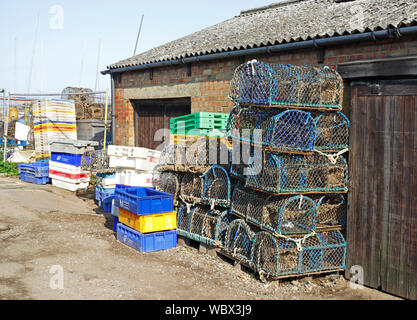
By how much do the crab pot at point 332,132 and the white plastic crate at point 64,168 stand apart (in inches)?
325

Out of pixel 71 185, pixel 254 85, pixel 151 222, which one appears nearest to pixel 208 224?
pixel 151 222

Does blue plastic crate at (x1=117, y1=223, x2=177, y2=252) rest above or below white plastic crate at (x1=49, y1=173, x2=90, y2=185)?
below

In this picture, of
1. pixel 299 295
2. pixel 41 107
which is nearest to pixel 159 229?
pixel 299 295

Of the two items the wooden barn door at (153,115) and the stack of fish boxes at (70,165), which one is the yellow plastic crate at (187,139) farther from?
the stack of fish boxes at (70,165)

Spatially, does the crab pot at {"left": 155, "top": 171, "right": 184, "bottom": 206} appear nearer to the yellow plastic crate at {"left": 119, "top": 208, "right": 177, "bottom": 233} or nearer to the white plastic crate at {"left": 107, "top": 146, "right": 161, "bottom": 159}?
the yellow plastic crate at {"left": 119, "top": 208, "right": 177, "bottom": 233}

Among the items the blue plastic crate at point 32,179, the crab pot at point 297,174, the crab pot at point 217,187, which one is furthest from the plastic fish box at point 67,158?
the crab pot at point 297,174

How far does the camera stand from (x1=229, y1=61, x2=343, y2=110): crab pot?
6043 millimetres

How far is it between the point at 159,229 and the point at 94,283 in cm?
189

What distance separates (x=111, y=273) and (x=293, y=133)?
11.0 feet

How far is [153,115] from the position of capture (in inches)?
472

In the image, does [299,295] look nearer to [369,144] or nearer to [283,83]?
[369,144]

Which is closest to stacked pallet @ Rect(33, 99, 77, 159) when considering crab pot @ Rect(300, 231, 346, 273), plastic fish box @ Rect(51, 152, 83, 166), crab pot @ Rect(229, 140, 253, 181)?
plastic fish box @ Rect(51, 152, 83, 166)

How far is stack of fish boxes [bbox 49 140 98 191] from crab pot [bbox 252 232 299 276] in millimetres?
7495

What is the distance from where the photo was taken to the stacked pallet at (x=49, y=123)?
53.6ft
